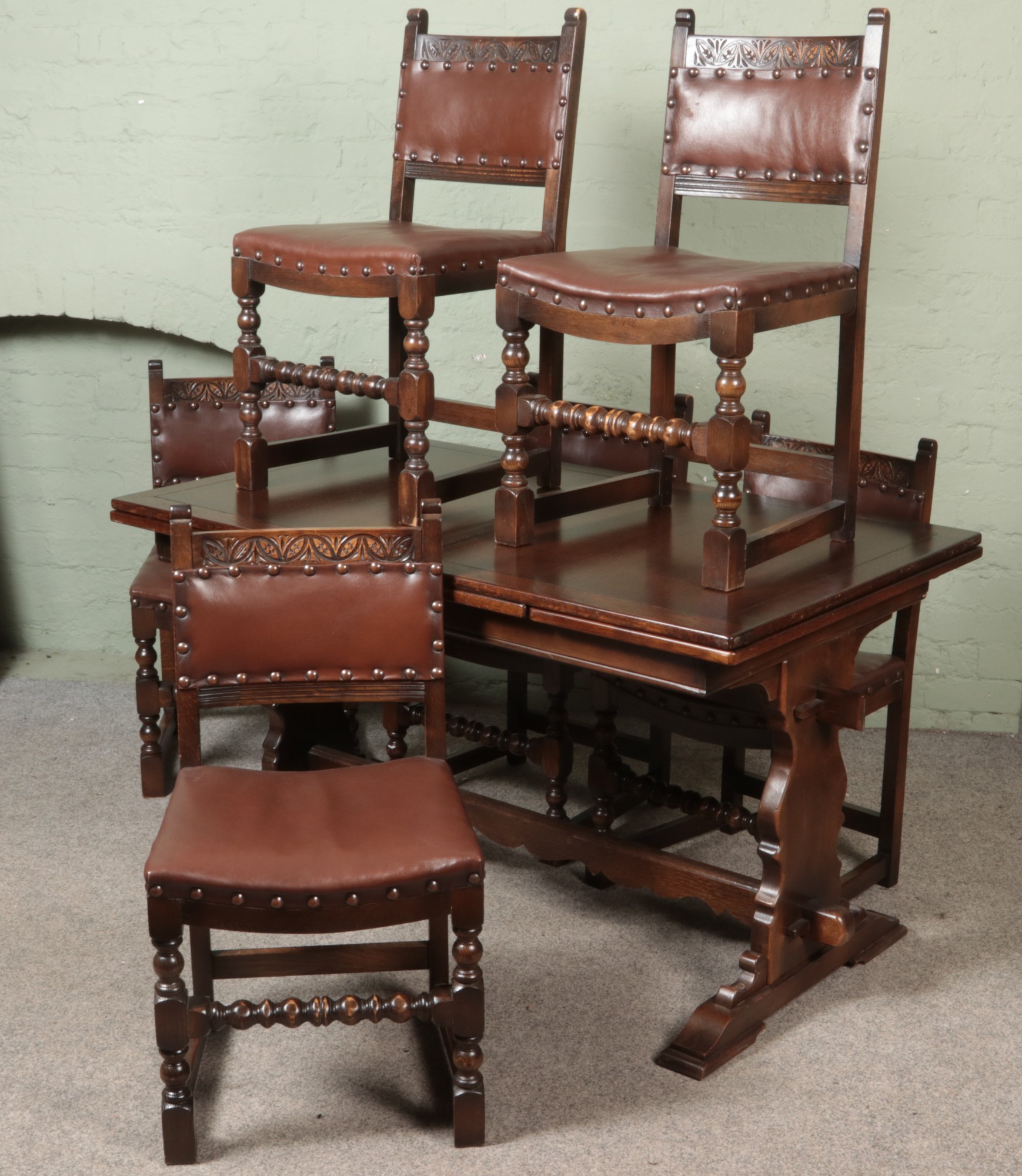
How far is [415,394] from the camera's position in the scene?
8.94 feet

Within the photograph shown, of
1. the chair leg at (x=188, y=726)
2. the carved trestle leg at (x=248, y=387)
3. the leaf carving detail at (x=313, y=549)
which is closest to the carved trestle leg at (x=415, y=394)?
the leaf carving detail at (x=313, y=549)

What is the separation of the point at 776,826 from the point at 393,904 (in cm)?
77

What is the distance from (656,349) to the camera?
2.92m

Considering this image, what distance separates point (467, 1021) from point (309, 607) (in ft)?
2.47

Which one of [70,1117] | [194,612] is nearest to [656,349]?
[194,612]

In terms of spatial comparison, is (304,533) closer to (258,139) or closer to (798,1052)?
(798,1052)

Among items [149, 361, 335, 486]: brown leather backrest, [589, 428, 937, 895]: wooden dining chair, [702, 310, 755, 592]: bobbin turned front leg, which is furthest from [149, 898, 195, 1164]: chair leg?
[149, 361, 335, 486]: brown leather backrest

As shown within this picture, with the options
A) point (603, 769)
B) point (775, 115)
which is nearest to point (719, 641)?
point (603, 769)

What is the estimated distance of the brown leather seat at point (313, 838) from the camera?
2064mm

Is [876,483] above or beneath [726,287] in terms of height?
beneath

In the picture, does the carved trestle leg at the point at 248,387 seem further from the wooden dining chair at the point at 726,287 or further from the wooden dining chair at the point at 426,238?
the wooden dining chair at the point at 726,287

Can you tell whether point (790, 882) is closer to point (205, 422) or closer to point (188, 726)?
point (188, 726)

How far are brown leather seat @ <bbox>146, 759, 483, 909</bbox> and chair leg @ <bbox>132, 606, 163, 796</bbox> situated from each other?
1.17m

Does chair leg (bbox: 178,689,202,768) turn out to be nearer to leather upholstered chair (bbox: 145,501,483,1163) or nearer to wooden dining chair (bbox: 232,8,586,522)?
leather upholstered chair (bbox: 145,501,483,1163)
